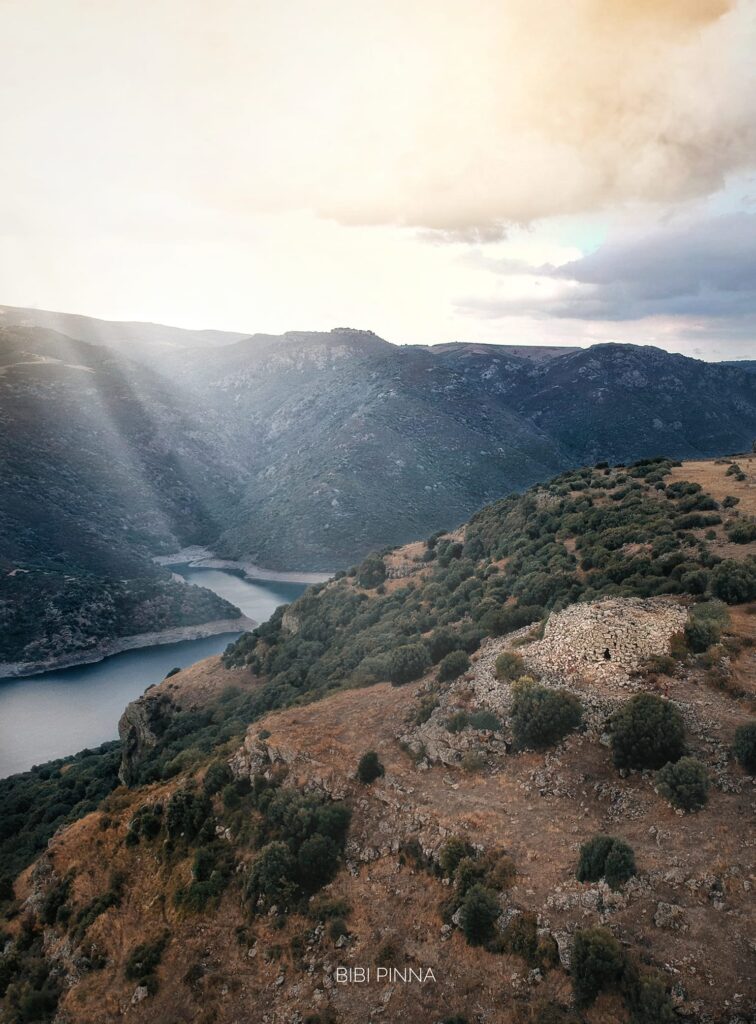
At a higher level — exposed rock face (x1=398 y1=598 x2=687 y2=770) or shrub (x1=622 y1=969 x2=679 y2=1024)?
exposed rock face (x1=398 y1=598 x2=687 y2=770)

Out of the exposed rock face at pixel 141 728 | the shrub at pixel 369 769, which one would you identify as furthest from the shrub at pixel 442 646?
the exposed rock face at pixel 141 728

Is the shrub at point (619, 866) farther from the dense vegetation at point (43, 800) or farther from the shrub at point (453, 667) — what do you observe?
the dense vegetation at point (43, 800)

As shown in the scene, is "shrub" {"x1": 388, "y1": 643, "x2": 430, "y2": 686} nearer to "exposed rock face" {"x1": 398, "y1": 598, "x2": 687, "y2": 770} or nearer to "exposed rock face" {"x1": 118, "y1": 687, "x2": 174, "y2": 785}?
"exposed rock face" {"x1": 398, "y1": 598, "x2": 687, "y2": 770}

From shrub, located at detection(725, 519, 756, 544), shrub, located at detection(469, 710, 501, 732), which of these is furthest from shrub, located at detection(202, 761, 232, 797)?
shrub, located at detection(725, 519, 756, 544)

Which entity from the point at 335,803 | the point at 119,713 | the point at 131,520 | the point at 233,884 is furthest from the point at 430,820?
the point at 131,520

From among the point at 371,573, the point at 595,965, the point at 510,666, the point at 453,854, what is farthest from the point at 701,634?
the point at 371,573

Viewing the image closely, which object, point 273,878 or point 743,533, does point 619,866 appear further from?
point 743,533
